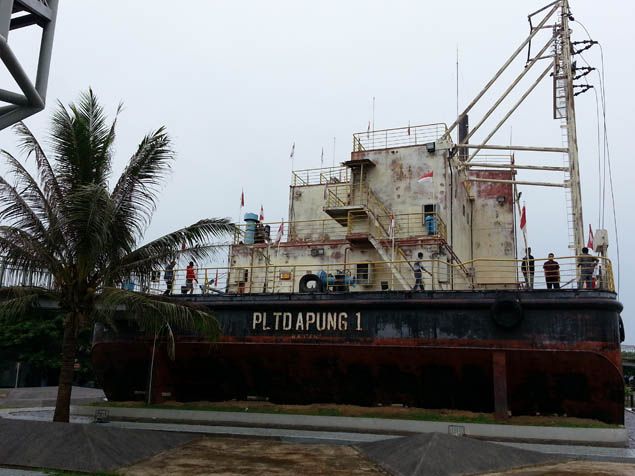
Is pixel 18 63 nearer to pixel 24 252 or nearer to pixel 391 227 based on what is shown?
pixel 24 252

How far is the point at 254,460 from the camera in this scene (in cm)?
1112

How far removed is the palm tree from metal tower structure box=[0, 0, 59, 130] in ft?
18.7

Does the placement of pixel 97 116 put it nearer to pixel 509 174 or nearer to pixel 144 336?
pixel 144 336

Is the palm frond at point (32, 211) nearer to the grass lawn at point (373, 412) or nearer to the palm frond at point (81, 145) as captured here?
the palm frond at point (81, 145)

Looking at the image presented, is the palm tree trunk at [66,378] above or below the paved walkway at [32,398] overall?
above

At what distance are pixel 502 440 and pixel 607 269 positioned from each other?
5.37 meters

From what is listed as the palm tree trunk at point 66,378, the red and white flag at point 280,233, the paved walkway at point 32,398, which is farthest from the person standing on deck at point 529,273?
the paved walkway at point 32,398

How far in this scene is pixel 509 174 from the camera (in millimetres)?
24359

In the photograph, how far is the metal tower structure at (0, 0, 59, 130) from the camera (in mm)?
6370

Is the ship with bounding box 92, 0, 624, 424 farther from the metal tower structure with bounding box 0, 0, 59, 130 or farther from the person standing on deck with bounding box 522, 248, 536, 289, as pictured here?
the metal tower structure with bounding box 0, 0, 59, 130

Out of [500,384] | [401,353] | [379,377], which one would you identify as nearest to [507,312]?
[500,384]

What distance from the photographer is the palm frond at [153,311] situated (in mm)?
Result: 13359

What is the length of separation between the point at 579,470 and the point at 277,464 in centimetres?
533

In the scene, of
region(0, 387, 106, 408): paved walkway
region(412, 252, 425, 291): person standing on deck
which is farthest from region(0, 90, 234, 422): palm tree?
region(0, 387, 106, 408): paved walkway
